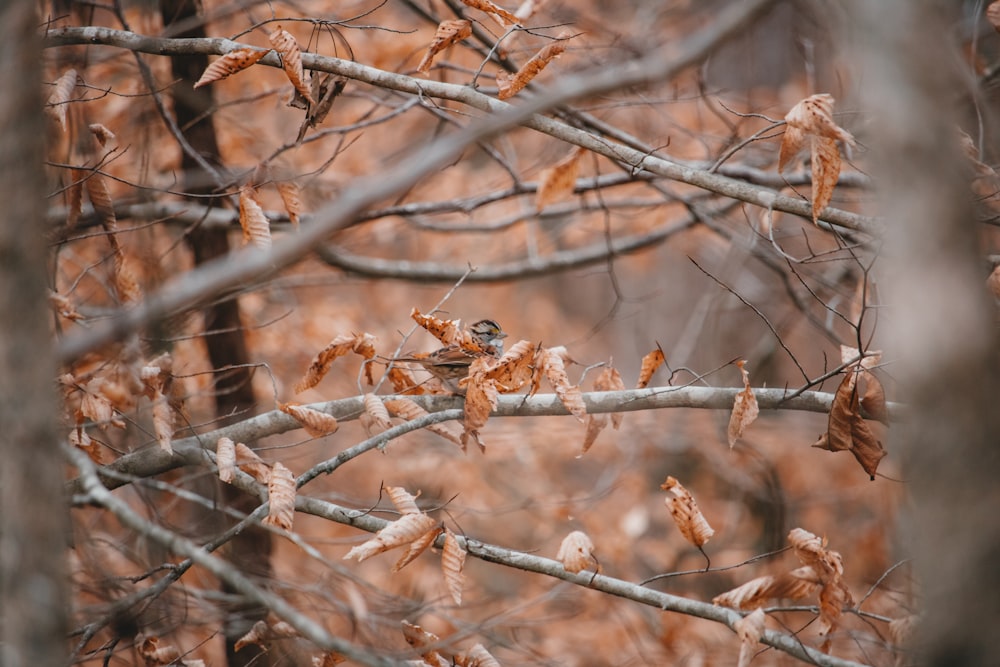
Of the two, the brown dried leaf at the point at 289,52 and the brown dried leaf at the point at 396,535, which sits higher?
the brown dried leaf at the point at 289,52

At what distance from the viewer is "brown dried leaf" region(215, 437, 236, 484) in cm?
301

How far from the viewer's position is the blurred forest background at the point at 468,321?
1.69 metres

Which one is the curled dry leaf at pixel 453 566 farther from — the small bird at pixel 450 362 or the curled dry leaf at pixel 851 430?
the curled dry leaf at pixel 851 430

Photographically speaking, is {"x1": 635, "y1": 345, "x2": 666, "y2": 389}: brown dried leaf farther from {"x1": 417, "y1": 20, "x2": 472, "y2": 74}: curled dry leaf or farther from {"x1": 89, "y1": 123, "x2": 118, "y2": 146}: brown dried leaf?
{"x1": 89, "y1": 123, "x2": 118, "y2": 146}: brown dried leaf

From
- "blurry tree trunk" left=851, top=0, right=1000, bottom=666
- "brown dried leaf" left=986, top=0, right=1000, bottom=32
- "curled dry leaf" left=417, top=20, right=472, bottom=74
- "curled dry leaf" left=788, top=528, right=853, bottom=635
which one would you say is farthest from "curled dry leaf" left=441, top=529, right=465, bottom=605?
"brown dried leaf" left=986, top=0, right=1000, bottom=32

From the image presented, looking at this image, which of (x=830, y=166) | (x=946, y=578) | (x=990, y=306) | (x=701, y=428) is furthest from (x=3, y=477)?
(x=701, y=428)

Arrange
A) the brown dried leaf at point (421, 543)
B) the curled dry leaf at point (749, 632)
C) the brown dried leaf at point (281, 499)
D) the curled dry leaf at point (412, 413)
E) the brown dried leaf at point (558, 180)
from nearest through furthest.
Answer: the curled dry leaf at point (749, 632) < the brown dried leaf at point (281, 499) < the brown dried leaf at point (421, 543) < the curled dry leaf at point (412, 413) < the brown dried leaf at point (558, 180)

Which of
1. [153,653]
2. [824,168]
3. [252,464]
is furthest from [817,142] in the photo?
[153,653]

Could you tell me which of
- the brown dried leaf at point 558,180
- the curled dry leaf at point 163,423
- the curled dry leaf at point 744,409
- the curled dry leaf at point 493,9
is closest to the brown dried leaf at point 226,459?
the curled dry leaf at point 163,423

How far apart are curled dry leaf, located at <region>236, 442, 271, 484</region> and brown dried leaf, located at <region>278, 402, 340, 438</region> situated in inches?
9.0

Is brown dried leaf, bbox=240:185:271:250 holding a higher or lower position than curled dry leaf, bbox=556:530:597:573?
higher

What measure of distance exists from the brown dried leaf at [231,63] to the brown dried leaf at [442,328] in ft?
4.20

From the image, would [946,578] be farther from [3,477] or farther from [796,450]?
[796,450]

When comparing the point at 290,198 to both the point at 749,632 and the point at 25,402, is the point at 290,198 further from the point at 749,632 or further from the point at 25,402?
the point at 749,632
